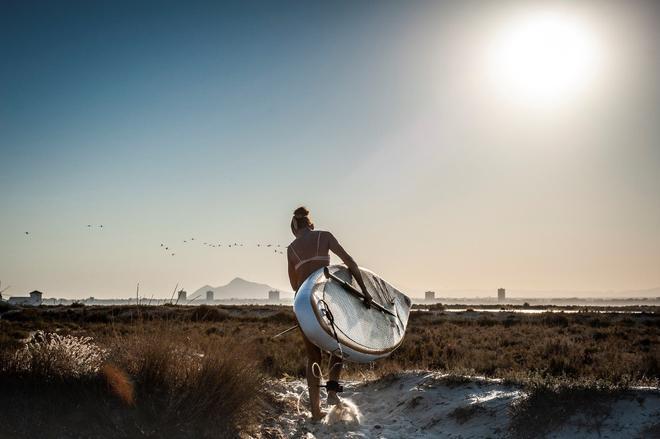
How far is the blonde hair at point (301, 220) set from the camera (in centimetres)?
696

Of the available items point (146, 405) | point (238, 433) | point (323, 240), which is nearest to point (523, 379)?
point (323, 240)

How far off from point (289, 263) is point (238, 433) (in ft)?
7.30

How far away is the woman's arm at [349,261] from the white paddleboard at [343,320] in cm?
11

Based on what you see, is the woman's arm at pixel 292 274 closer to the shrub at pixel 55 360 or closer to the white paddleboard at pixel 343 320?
the white paddleboard at pixel 343 320

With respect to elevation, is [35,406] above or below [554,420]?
above

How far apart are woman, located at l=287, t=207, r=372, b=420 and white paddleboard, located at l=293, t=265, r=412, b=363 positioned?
0.76 ft

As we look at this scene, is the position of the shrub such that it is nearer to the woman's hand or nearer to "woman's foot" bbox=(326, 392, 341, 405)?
"woman's foot" bbox=(326, 392, 341, 405)

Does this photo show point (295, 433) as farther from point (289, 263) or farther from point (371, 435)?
point (289, 263)

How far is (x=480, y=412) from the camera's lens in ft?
21.2

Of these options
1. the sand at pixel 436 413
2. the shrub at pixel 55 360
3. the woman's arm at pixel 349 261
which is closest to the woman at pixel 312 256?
the woman's arm at pixel 349 261

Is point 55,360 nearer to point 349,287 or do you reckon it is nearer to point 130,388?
point 130,388

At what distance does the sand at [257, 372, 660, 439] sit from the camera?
548 cm

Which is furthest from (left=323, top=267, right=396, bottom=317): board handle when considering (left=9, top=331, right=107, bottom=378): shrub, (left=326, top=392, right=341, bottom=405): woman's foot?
(left=9, top=331, right=107, bottom=378): shrub

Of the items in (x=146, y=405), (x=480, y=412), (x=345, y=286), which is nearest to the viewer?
(x=146, y=405)
